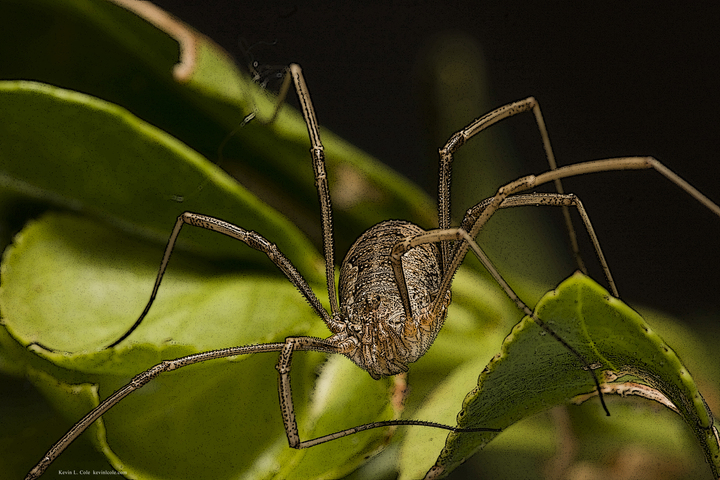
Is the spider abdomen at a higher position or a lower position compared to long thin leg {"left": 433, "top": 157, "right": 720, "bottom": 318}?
lower

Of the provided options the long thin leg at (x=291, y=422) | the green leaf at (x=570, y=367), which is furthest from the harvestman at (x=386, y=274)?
the green leaf at (x=570, y=367)

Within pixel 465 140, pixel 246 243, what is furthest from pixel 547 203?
pixel 246 243

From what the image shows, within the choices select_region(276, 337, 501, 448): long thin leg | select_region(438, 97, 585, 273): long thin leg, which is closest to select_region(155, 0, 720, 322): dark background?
select_region(438, 97, 585, 273): long thin leg

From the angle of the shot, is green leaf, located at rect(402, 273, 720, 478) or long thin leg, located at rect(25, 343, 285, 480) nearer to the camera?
green leaf, located at rect(402, 273, 720, 478)

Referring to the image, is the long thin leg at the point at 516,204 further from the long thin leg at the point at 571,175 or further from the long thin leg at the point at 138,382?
the long thin leg at the point at 138,382

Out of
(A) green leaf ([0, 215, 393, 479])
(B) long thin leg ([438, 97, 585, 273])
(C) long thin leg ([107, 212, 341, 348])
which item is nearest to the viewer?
(A) green leaf ([0, 215, 393, 479])

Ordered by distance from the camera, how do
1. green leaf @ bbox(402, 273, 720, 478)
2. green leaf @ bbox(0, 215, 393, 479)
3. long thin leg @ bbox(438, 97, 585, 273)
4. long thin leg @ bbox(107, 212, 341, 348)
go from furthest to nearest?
long thin leg @ bbox(438, 97, 585, 273) < long thin leg @ bbox(107, 212, 341, 348) < green leaf @ bbox(0, 215, 393, 479) < green leaf @ bbox(402, 273, 720, 478)

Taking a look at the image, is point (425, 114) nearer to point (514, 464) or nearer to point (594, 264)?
point (594, 264)

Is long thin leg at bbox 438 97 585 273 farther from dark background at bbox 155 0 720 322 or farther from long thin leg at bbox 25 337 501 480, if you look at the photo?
long thin leg at bbox 25 337 501 480
